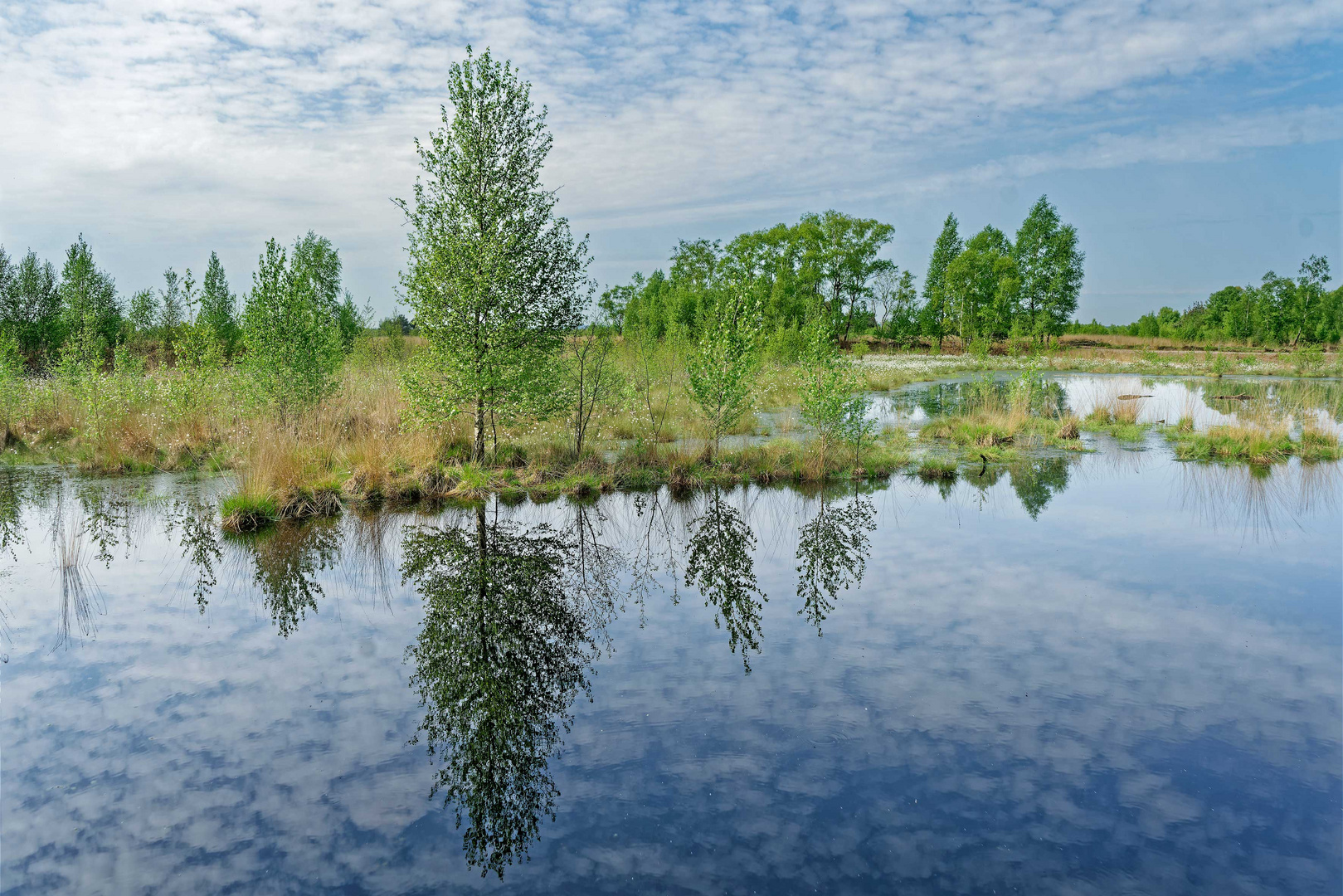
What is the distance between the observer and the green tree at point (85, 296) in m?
33.7

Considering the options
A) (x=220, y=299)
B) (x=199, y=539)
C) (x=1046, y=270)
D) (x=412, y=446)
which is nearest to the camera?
(x=199, y=539)

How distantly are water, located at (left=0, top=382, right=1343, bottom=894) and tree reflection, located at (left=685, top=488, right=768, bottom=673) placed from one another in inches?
2.5

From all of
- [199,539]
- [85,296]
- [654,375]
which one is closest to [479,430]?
[199,539]

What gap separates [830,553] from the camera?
1095 centimetres

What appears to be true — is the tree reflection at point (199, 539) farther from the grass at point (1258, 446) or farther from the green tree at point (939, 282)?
the green tree at point (939, 282)

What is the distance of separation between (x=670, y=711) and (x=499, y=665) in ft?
5.73

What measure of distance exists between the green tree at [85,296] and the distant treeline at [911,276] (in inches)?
1377

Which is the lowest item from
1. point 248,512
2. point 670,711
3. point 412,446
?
point 670,711

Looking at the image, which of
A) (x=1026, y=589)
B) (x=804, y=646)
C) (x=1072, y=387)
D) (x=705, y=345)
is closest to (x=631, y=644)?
(x=804, y=646)

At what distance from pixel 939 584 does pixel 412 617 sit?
6390 millimetres

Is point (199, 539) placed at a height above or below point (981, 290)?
below

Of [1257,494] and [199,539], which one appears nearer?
[199,539]

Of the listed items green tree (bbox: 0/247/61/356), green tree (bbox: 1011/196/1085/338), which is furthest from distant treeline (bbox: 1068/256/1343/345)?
green tree (bbox: 0/247/61/356)

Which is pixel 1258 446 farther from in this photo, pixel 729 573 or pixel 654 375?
pixel 654 375
